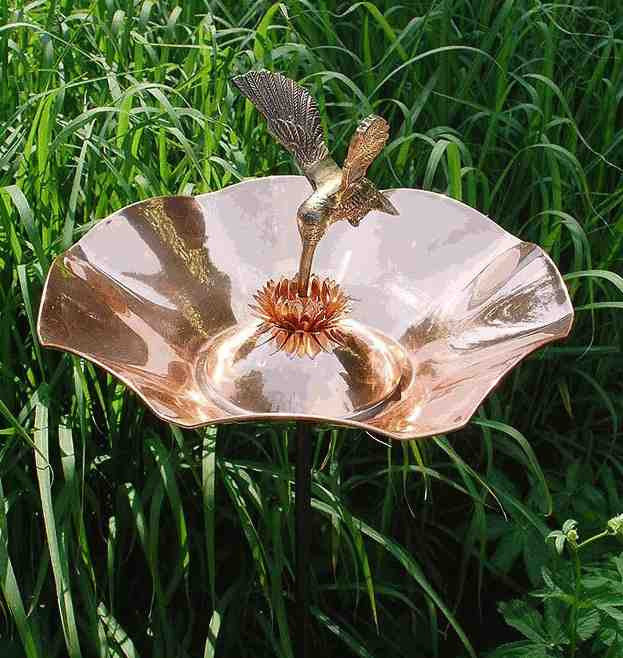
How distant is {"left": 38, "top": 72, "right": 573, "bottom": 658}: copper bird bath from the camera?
92 centimetres

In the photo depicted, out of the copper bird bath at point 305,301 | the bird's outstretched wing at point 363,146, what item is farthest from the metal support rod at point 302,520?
the bird's outstretched wing at point 363,146

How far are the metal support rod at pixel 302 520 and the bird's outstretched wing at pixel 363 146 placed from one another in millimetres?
230

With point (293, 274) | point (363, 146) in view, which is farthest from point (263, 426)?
point (363, 146)

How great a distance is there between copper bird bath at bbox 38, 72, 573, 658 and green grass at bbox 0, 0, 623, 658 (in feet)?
0.61

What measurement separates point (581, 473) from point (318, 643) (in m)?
0.46

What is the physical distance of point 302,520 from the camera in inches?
40.5

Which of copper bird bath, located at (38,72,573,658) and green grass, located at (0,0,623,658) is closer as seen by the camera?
copper bird bath, located at (38,72,573,658)

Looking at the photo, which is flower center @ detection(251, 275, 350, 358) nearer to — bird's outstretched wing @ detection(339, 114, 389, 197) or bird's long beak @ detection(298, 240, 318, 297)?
bird's long beak @ detection(298, 240, 318, 297)

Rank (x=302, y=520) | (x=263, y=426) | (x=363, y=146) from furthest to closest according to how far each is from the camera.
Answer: (x=263, y=426) < (x=302, y=520) < (x=363, y=146)

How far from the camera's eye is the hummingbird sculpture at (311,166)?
0.94m

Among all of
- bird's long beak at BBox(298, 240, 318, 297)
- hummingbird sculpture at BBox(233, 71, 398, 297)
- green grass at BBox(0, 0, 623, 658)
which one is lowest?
green grass at BBox(0, 0, 623, 658)

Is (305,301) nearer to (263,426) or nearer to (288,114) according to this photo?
(288,114)

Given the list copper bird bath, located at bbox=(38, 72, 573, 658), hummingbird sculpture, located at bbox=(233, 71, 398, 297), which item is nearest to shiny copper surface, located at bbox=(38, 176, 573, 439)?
copper bird bath, located at bbox=(38, 72, 573, 658)

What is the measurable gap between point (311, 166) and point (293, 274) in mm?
161
